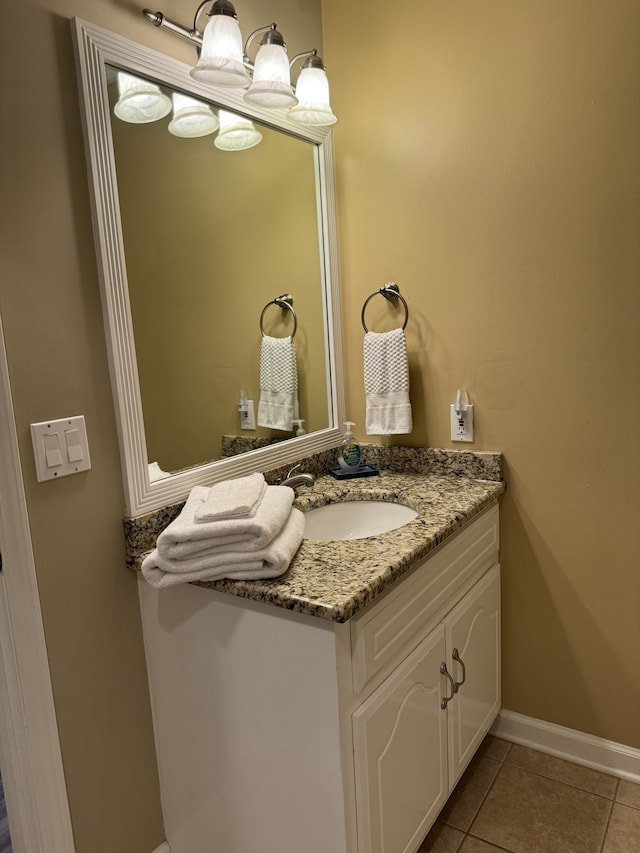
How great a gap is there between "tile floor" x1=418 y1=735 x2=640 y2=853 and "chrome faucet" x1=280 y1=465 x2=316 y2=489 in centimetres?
97

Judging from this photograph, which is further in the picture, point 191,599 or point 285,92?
point 285,92

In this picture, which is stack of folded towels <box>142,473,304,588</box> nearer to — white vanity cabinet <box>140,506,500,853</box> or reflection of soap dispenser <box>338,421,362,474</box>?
white vanity cabinet <box>140,506,500,853</box>

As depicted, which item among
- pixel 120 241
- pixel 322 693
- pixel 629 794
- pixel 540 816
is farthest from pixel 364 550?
pixel 629 794

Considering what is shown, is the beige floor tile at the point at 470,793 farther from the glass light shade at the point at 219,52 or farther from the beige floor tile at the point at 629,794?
the glass light shade at the point at 219,52

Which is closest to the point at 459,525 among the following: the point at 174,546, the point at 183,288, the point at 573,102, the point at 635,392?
the point at 635,392

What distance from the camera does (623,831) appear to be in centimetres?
148

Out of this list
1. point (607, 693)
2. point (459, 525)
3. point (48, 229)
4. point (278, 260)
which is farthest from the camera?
point (278, 260)

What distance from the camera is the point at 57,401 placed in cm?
116

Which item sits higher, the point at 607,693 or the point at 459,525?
the point at 459,525

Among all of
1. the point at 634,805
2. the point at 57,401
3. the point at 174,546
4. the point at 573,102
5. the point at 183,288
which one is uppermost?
the point at 573,102

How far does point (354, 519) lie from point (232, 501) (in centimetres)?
59

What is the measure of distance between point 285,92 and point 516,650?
1.70 m

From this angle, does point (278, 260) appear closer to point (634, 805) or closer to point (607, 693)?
point (607, 693)

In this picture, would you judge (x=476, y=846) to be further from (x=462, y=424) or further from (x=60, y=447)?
(x=60, y=447)
